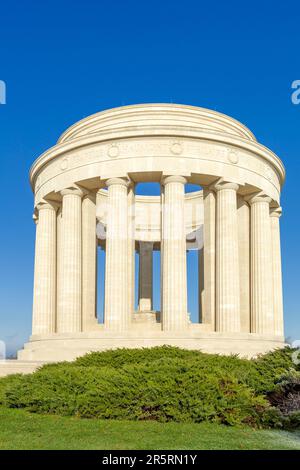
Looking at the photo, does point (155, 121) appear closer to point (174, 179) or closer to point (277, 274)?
point (174, 179)

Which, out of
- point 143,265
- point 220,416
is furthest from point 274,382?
point 143,265

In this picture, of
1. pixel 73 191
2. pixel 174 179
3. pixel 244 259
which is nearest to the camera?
pixel 174 179

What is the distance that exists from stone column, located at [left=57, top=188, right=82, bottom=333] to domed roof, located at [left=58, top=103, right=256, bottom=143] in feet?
17.9

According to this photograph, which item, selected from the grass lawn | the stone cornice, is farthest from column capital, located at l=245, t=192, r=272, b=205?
the grass lawn

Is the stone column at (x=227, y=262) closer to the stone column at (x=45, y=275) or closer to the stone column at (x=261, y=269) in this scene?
the stone column at (x=261, y=269)

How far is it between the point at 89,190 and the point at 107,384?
24.3 m

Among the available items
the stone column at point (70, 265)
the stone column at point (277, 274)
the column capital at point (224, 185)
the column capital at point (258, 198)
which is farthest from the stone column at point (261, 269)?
the stone column at point (70, 265)

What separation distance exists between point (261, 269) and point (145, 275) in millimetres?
17667

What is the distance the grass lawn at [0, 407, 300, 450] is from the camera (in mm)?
15344

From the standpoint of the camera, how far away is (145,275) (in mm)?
57062

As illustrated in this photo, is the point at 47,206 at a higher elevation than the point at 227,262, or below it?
higher

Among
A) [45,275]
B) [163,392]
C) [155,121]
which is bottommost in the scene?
[163,392]

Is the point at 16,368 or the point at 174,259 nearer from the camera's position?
the point at 16,368

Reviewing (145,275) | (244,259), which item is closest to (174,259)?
(244,259)
